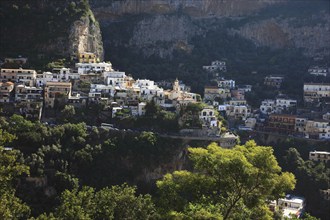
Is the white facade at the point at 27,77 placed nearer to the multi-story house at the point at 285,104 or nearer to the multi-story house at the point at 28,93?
the multi-story house at the point at 28,93

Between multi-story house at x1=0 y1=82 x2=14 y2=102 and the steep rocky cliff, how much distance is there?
25.0 feet

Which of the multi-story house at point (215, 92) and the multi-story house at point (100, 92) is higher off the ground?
the multi-story house at point (215, 92)

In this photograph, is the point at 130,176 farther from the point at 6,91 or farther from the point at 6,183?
the point at 6,183

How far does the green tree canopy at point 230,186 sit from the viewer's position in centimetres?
1664

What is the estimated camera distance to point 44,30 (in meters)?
55.7

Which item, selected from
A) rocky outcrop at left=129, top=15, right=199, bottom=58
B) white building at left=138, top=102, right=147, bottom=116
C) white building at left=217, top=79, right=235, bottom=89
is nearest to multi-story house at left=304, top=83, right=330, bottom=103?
white building at left=217, top=79, right=235, bottom=89

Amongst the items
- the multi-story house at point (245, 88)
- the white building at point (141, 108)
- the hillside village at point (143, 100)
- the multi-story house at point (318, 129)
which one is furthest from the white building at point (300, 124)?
the white building at point (141, 108)

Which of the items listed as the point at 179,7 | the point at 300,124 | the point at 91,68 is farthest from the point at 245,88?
the point at 179,7

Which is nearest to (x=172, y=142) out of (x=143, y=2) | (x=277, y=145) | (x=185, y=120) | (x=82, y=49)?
(x=185, y=120)

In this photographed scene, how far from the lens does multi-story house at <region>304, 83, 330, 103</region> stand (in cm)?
5638

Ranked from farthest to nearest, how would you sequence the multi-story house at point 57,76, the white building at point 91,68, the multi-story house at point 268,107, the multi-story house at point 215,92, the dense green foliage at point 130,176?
the multi-story house at point 215,92
the multi-story house at point 268,107
the white building at point 91,68
the multi-story house at point 57,76
the dense green foliage at point 130,176

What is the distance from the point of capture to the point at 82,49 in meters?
56.9

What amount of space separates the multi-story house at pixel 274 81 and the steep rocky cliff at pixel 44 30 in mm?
22284

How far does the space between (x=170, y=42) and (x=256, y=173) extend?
183ft
